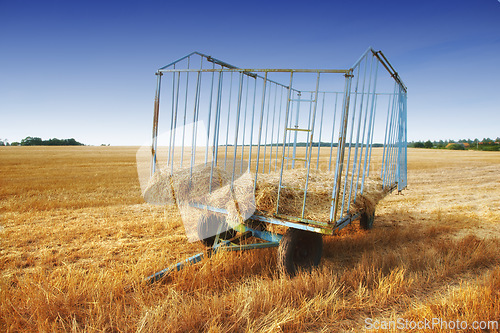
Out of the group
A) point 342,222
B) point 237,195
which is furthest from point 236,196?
point 342,222

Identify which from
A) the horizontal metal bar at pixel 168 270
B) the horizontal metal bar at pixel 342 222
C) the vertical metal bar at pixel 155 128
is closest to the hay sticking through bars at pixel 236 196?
the horizontal metal bar at pixel 342 222

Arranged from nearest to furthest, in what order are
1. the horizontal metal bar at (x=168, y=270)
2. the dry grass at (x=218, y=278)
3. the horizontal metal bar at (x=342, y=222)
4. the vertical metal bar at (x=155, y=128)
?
1. the dry grass at (x=218, y=278)
2. the horizontal metal bar at (x=342, y=222)
3. the horizontal metal bar at (x=168, y=270)
4. the vertical metal bar at (x=155, y=128)

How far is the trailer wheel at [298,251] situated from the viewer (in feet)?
11.7

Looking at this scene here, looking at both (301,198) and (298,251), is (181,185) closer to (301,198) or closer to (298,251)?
(301,198)

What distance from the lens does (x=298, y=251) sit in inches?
154

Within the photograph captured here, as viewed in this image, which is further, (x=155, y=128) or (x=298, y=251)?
(x=155, y=128)

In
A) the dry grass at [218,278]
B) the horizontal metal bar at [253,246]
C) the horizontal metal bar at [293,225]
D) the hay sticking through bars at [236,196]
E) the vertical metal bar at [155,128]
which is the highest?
the vertical metal bar at [155,128]

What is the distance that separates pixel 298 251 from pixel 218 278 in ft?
3.52

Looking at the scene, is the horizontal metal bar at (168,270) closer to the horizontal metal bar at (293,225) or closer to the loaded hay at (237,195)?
the loaded hay at (237,195)

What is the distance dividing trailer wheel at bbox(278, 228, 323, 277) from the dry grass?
0.17 metres

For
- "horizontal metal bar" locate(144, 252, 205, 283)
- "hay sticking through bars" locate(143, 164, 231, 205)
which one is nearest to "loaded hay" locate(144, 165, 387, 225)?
"hay sticking through bars" locate(143, 164, 231, 205)

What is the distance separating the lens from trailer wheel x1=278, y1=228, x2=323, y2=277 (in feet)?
11.7

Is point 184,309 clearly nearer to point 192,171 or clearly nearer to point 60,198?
point 192,171

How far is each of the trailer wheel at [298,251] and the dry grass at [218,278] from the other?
17 centimetres
